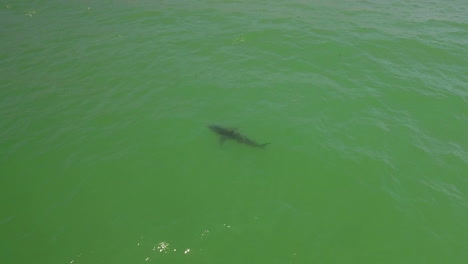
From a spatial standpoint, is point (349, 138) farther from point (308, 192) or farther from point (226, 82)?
point (226, 82)

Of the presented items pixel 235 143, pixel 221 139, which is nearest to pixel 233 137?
pixel 235 143

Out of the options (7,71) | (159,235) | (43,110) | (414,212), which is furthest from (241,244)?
(7,71)

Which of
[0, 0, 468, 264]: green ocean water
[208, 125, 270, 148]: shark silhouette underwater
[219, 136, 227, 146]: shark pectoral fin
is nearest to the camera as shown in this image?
[0, 0, 468, 264]: green ocean water

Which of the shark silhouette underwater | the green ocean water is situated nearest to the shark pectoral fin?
the shark silhouette underwater

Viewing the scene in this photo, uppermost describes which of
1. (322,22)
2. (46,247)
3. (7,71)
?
(322,22)

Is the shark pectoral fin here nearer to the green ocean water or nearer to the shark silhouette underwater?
the shark silhouette underwater

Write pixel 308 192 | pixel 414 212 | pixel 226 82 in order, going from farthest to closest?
pixel 226 82, pixel 308 192, pixel 414 212

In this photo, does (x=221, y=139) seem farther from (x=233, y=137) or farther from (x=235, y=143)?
(x=235, y=143)

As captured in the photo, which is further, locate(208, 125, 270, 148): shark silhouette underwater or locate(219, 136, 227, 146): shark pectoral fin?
locate(219, 136, 227, 146): shark pectoral fin

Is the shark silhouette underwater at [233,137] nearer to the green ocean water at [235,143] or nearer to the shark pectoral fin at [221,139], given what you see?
the shark pectoral fin at [221,139]
